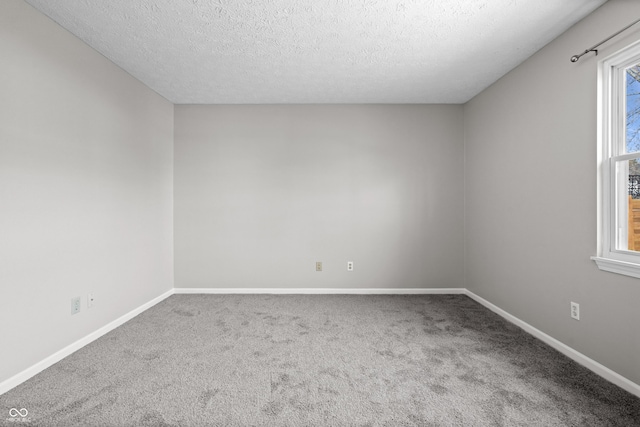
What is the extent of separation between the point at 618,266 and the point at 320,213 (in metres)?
2.76

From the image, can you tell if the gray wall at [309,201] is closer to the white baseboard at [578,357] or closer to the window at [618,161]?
the white baseboard at [578,357]

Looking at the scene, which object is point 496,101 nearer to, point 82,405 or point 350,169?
point 350,169

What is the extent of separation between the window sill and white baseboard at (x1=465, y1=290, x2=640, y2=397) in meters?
0.64

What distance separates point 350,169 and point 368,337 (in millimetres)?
2099

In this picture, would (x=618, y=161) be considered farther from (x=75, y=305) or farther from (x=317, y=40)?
(x=75, y=305)

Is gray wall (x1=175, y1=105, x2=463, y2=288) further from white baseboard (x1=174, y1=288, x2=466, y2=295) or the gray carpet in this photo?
the gray carpet

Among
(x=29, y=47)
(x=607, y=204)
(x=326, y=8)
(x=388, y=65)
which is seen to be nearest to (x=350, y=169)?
(x=388, y=65)

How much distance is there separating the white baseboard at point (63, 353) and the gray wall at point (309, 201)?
3.04 ft

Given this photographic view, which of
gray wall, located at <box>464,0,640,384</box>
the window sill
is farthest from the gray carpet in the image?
the window sill

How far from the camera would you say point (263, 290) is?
12.5 feet

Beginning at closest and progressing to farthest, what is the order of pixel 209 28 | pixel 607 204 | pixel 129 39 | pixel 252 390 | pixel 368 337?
1. pixel 252 390
2. pixel 607 204
3. pixel 209 28
4. pixel 129 39
5. pixel 368 337

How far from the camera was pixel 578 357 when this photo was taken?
208 cm

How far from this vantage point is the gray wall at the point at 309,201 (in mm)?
3801

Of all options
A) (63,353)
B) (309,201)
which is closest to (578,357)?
(309,201)
